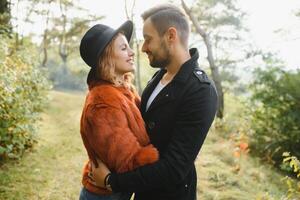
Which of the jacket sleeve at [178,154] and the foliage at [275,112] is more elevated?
the jacket sleeve at [178,154]

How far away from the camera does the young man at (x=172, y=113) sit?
1963 mm

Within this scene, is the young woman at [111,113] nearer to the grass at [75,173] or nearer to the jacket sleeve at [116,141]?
the jacket sleeve at [116,141]

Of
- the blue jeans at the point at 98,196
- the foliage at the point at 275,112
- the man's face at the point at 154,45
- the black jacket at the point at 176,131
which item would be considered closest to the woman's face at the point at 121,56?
the man's face at the point at 154,45

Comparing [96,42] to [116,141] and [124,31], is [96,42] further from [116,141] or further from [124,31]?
[116,141]

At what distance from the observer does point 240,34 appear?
19.9m

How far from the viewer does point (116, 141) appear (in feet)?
6.44

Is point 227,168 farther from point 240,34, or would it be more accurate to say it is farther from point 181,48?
point 240,34

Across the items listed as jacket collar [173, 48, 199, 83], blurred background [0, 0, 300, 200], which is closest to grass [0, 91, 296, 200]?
blurred background [0, 0, 300, 200]

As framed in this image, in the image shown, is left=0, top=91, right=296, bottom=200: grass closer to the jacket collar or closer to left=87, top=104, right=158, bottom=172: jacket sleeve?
the jacket collar

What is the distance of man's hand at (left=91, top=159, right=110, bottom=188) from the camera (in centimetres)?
209

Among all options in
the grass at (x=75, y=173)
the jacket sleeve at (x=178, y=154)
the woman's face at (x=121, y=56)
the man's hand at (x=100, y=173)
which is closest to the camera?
the jacket sleeve at (x=178, y=154)

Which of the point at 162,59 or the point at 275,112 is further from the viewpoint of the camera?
the point at 275,112

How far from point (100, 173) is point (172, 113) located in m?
0.56

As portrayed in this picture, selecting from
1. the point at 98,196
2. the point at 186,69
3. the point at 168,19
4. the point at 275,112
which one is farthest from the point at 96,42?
the point at 275,112
